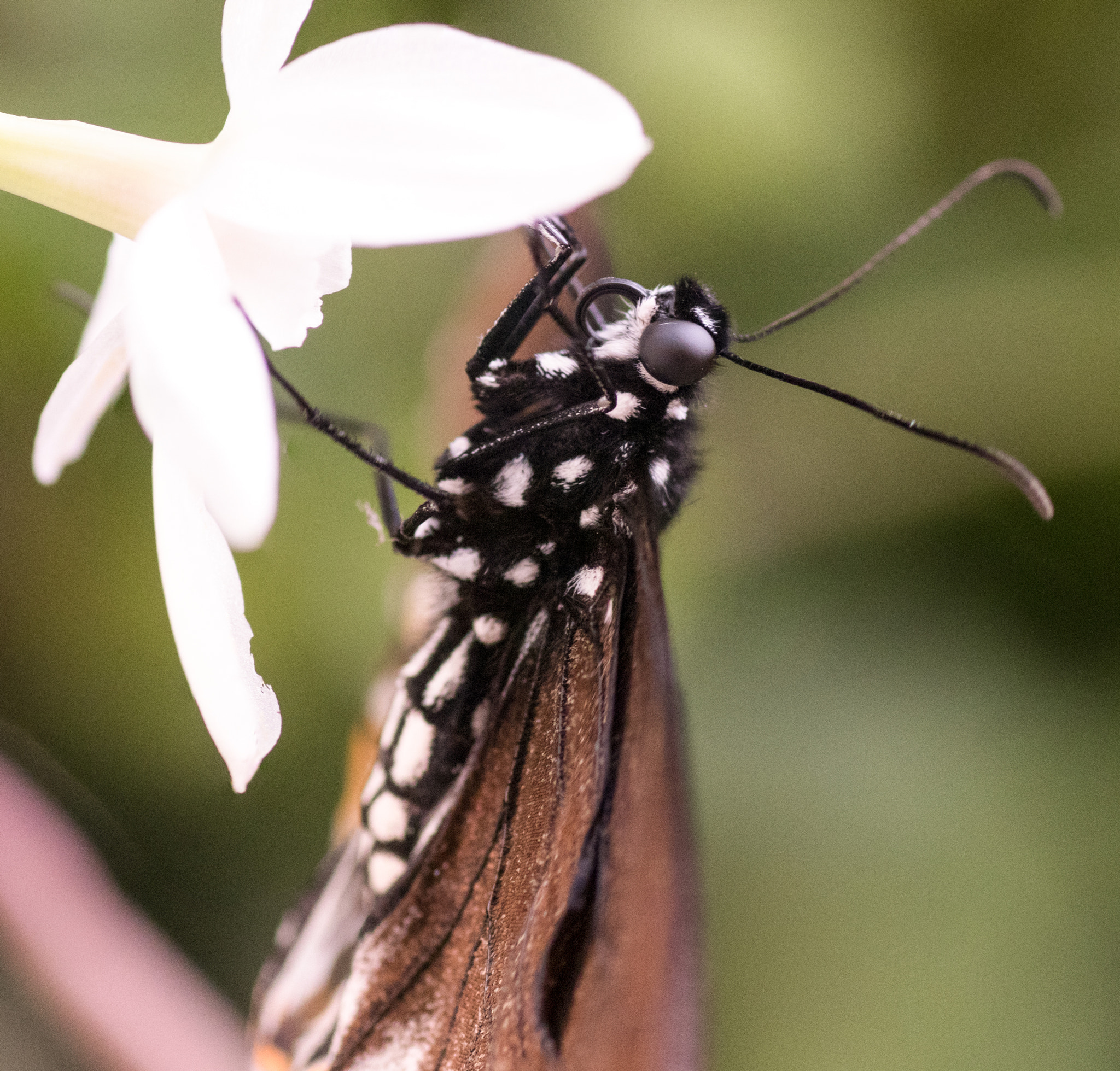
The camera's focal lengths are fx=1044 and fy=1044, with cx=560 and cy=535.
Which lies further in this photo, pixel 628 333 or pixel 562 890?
pixel 628 333

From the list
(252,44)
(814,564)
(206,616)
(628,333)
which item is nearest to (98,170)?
(252,44)

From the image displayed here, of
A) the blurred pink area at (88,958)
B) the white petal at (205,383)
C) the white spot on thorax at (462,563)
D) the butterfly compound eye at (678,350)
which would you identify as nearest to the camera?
the white petal at (205,383)

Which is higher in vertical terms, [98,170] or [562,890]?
[98,170]

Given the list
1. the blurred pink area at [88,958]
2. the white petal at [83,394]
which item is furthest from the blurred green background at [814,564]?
the white petal at [83,394]

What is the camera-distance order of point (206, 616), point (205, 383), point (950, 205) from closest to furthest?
point (205, 383)
point (206, 616)
point (950, 205)

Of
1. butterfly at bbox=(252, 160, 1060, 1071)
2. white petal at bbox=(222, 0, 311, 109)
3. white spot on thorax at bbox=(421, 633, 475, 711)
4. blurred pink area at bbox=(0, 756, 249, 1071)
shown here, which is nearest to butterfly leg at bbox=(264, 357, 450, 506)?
butterfly at bbox=(252, 160, 1060, 1071)

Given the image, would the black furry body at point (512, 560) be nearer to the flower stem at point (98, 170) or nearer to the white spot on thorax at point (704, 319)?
the white spot on thorax at point (704, 319)

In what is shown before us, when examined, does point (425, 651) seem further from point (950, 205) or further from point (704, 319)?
point (950, 205)
